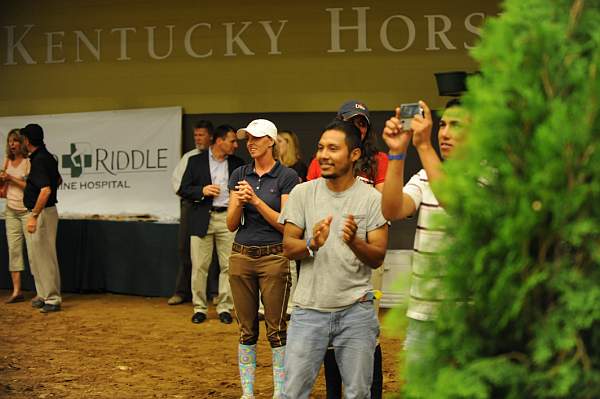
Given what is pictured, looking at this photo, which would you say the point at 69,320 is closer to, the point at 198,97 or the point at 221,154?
the point at 221,154

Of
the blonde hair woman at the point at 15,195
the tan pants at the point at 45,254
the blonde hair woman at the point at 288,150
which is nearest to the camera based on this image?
the blonde hair woman at the point at 288,150

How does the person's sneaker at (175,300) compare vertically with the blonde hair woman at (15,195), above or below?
below

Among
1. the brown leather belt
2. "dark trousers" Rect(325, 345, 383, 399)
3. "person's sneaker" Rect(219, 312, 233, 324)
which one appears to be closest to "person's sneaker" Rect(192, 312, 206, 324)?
"person's sneaker" Rect(219, 312, 233, 324)

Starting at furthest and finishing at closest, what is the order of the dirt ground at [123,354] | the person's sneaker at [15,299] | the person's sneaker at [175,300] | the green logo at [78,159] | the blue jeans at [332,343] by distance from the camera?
1. the green logo at [78,159]
2. the person's sneaker at [15,299]
3. the person's sneaker at [175,300]
4. the dirt ground at [123,354]
5. the blue jeans at [332,343]

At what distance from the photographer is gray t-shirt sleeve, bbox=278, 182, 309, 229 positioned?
14.6 feet

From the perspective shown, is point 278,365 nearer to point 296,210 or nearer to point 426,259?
point 296,210

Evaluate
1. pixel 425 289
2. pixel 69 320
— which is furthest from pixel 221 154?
pixel 425 289

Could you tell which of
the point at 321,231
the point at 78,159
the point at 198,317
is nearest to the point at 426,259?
the point at 321,231

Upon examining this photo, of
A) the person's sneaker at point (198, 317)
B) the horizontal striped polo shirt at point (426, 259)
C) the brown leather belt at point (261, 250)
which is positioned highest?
the horizontal striped polo shirt at point (426, 259)

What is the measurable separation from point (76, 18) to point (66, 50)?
0.44m

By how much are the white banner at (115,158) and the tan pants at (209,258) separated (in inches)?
66.4

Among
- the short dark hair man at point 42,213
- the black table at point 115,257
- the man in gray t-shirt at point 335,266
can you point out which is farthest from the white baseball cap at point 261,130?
the black table at point 115,257

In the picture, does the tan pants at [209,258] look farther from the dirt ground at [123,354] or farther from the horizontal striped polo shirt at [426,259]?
the horizontal striped polo shirt at [426,259]

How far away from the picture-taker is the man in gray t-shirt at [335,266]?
4172 millimetres
